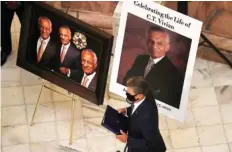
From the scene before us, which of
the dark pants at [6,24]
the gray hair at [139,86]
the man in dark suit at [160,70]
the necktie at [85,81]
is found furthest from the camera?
the dark pants at [6,24]

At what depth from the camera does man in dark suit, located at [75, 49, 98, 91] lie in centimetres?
156

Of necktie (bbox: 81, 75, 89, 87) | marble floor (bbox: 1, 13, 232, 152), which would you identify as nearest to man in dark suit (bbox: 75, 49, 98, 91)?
necktie (bbox: 81, 75, 89, 87)

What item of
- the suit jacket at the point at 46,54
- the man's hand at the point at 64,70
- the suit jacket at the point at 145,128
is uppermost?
the suit jacket at the point at 46,54

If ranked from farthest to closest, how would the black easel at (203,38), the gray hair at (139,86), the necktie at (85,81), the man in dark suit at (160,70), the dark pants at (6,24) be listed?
the dark pants at (6,24), the black easel at (203,38), the necktie at (85,81), the man in dark suit at (160,70), the gray hair at (139,86)

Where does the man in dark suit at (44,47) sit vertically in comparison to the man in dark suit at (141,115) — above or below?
above

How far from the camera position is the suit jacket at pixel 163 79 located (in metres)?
1.52

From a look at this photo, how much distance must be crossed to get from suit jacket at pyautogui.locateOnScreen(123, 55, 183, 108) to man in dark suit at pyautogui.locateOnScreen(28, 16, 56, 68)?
0.29m

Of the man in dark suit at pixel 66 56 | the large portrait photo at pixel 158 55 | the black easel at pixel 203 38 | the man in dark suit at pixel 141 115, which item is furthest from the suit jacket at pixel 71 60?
the black easel at pixel 203 38

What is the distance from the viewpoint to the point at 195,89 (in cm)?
198

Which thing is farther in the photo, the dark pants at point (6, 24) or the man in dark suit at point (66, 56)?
the dark pants at point (6, 24)

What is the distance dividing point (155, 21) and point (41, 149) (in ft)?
2.18

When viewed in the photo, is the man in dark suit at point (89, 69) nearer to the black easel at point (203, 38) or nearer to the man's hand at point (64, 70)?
the man's hand at point (64, 70)

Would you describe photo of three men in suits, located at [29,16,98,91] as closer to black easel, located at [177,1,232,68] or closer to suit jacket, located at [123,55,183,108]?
suit jacket, located at [123,55,183,108]

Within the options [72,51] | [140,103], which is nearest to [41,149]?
[72,51]
